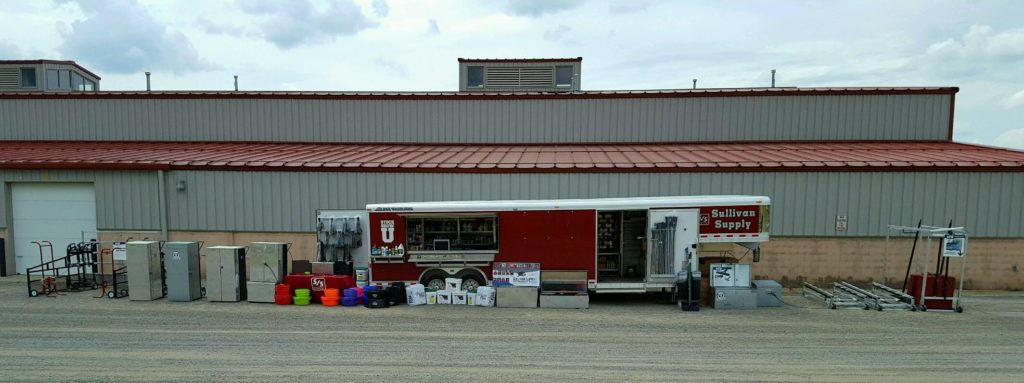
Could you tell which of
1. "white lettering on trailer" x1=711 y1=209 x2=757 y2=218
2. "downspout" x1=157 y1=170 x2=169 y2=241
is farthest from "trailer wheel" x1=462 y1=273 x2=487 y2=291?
"downspout" x1=157 y1=170 x2=169 y2=241

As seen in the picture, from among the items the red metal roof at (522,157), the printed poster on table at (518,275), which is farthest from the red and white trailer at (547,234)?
the red metal roof at (522,157)

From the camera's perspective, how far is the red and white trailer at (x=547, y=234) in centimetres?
1280

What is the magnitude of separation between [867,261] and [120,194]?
23405 millimetres

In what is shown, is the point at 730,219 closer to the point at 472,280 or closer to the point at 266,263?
the point at 472,280

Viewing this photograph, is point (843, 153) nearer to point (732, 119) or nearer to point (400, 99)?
point (732, 119)

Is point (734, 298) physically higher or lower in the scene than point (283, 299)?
higher

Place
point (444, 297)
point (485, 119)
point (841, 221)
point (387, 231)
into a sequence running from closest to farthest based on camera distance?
point (444, 297) → point (387, 231) → point (841, 221) → point (485, 119)

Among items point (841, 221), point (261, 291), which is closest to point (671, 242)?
point (841, 221)

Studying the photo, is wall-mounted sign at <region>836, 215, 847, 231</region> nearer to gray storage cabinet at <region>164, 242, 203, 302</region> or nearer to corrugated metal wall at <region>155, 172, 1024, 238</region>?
corrugated metal wall at <region>155, 172, 1024, 238</region>

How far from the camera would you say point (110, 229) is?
16922 mm

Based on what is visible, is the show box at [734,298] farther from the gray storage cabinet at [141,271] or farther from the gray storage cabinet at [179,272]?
the gray storage cabinet at [141,271]

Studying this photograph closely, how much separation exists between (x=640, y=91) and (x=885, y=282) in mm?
10702

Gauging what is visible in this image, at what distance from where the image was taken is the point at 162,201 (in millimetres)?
16516

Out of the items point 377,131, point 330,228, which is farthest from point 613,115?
point 330,228
